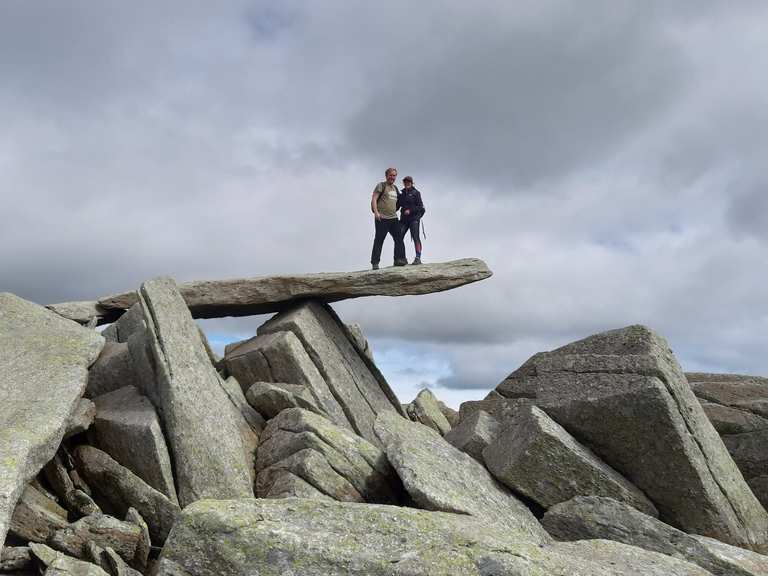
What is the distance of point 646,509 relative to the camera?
16.5 metres

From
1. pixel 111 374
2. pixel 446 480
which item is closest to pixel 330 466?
pixel 446 480

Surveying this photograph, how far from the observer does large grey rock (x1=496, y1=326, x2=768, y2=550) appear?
54.8 ft

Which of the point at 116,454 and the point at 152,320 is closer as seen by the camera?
the point at 116,454

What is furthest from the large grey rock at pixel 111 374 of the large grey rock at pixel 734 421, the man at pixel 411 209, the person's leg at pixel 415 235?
the large grey rock at pixel 734 421

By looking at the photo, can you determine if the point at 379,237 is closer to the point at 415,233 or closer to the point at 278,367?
the point at 415,233

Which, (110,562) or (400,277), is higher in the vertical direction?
(400,277)

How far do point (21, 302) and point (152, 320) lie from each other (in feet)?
16.4

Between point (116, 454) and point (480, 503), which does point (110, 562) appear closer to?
point (116, 454)

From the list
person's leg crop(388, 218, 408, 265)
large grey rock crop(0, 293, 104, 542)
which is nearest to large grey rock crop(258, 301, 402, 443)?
person's leg crop(388, 218, 408, 265)

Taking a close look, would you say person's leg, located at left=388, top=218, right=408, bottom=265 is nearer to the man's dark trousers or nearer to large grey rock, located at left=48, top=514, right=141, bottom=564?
the man's dark trousers

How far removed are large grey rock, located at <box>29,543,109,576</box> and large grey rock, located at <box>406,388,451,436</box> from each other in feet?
49.4

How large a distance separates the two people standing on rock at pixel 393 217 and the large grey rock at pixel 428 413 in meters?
5.17

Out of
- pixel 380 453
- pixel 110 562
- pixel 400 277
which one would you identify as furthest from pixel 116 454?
pixel 400 277

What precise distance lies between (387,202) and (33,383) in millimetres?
13622
